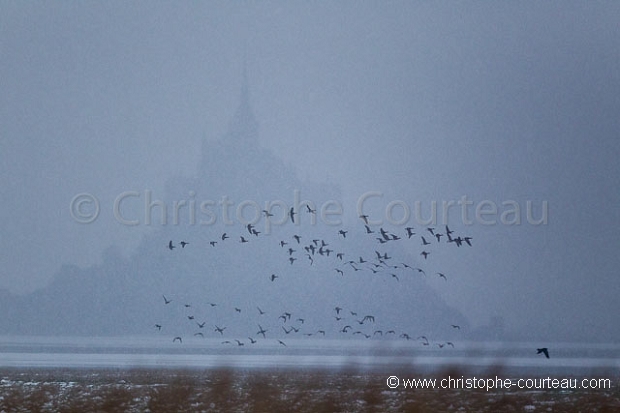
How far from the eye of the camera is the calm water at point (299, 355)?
1278cm

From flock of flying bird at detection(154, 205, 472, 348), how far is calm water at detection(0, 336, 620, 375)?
181 millimetres

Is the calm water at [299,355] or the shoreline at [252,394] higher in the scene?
the calm water at [299,355]

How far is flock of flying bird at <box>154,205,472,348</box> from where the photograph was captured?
→ 1505 centimetres

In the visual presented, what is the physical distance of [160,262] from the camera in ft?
50.6

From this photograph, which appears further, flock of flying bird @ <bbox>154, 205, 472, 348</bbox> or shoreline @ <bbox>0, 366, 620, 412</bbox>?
flock of flying bird @ <bbox>154, 205, 472, 348</bbox>

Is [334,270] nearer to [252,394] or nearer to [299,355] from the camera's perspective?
[299,355]

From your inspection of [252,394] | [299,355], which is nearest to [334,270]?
[299,355]

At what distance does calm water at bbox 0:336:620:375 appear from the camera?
12781mm

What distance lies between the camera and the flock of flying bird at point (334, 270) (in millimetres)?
15055

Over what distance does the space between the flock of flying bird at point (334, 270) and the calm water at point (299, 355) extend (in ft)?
0.59

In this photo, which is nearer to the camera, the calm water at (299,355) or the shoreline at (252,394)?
the shoreline at (252,394)

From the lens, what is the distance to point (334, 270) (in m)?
15.3

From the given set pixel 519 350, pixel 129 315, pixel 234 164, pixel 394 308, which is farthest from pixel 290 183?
pixel 519 350

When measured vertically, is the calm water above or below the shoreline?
above
